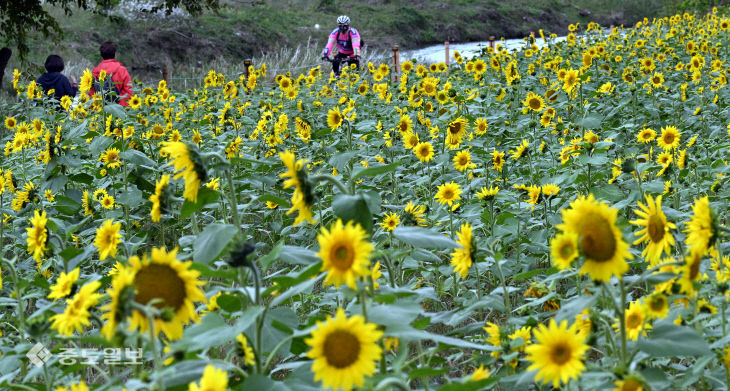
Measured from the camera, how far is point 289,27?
26469 millimetres

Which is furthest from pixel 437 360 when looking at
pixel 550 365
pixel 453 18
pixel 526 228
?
pixel 453 18

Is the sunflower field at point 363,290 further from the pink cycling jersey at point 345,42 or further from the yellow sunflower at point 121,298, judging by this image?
the pink cycling jersey at point 345,42

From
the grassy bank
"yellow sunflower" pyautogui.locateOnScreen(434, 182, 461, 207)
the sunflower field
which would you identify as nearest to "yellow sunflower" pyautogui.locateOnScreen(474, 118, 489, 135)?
the sunflower field

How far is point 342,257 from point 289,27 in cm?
2605

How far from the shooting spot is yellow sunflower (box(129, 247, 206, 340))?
1.38m

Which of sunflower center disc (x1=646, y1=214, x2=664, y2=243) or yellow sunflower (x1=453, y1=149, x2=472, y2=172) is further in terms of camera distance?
yellow sunflower (x1=453, y1=149, x2=472, y2=172)

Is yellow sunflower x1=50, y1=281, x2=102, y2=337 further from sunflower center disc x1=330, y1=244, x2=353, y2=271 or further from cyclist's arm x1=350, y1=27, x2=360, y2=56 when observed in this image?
cyclist's arm x1=350, y1=27, x2=360, y2=56

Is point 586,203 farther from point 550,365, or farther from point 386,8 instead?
point 386,8

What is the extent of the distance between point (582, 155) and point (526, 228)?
1.39ft

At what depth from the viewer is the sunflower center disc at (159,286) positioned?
138 cm

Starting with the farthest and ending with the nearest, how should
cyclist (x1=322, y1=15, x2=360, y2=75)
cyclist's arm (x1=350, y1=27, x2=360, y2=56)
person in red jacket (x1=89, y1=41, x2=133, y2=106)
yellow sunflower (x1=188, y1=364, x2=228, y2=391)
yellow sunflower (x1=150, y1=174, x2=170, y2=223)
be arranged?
cyclist (x1=322, y1=15, x2=360, y2=75) → cyclist's arm (x1=350, y1=27, x2=360, y2=56) → person in red jacket (x1=89, y1=41, x2=133, y2=106) → yellow sunflower (x1=150, y1=174, x2=170, y2=223) → yellow sunflower (x1=188, y1=364, x2=228, y2=391)

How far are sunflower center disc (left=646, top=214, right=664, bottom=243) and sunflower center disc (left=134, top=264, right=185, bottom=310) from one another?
3.43 ft

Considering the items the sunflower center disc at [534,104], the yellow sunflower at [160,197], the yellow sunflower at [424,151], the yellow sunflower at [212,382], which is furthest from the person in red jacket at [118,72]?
the yellow sunflower at [212,382]

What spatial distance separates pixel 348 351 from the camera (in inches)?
48.4
